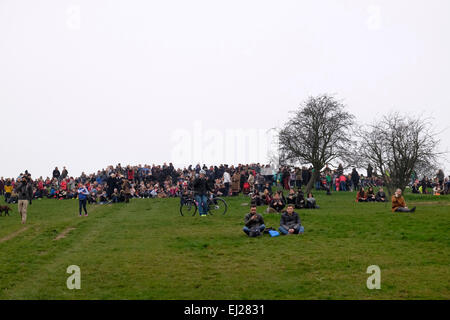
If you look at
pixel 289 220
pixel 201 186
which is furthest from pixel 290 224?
pixel 201 186

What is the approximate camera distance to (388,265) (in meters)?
11.9

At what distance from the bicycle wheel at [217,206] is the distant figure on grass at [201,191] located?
81 centimetres

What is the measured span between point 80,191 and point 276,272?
17.3m

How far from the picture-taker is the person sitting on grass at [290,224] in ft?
57.7

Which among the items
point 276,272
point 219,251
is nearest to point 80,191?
point 219,251

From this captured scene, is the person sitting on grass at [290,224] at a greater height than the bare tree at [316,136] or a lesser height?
lesser

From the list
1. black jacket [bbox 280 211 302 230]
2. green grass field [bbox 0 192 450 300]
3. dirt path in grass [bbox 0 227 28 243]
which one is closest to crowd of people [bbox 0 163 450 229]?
dirt path in grass [bbox 0 227 28 243]

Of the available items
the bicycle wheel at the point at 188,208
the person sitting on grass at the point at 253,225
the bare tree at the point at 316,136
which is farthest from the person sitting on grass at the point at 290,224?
the bare tree at the point at 316,136

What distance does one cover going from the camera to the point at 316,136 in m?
49.9

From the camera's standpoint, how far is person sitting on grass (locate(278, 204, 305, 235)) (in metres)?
17.6

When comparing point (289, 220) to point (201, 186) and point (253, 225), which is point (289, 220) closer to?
point (253, 225)

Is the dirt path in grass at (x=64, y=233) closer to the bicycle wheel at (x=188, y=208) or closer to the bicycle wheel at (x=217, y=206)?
the bicycle wheel at (x=188, y=208)

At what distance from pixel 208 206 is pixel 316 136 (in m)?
26.6
